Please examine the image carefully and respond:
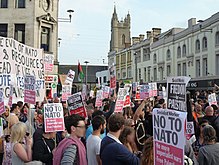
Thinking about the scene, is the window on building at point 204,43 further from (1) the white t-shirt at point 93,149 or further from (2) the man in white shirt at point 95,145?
(1) the white t-shirt at point 93,149

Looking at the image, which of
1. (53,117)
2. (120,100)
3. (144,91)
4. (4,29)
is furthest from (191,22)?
(53,117)

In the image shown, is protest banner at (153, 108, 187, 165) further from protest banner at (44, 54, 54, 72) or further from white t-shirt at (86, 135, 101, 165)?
protest banner at (44, 54, 54, 72)

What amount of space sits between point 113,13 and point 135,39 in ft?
117

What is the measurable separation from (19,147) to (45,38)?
28139 mm

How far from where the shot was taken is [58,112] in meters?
7.30

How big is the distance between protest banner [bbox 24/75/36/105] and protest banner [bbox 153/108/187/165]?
5546mm

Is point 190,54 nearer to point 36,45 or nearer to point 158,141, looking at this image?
point 36,45

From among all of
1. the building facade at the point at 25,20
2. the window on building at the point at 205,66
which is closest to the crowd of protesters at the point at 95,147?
the building facade at the point at 25,20

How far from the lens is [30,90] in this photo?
30.7 ft

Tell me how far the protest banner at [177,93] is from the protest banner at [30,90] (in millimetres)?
4775

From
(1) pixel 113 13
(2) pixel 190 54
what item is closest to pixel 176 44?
(2) pixel 190 54

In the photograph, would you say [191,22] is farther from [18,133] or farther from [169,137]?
[169,137]

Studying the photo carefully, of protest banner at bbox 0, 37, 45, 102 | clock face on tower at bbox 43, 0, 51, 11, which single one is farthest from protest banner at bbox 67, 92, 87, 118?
clock face on tower at bbox 43, 0, 51, 11

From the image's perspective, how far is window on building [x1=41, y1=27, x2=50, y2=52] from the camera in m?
32.9
